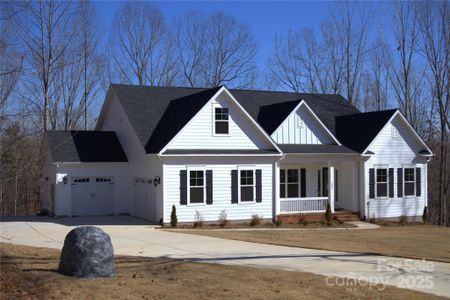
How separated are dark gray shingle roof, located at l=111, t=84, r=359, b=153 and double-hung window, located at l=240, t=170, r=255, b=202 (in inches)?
128

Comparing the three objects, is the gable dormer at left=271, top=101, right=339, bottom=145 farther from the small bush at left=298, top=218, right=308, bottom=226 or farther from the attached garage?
the attached garage

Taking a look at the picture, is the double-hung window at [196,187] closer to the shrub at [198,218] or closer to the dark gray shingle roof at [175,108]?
the shrub at [198,218]

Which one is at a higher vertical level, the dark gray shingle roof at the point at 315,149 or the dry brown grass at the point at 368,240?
the dark gray shingle roof at the point at 315,149

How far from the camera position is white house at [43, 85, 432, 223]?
25859 millimetres

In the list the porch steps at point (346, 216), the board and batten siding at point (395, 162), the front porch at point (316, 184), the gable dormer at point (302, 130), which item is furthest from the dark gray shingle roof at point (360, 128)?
the porch steps at point (346, 216)

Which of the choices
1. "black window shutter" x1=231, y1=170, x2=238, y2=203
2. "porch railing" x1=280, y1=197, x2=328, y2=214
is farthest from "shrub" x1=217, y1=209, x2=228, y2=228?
"porch railing" x1=280, y1=197, x2=328, y2=214

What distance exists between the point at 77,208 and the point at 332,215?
43.5ft

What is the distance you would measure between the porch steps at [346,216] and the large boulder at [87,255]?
19556 millimetres

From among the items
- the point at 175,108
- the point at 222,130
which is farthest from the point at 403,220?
the point at 175,108

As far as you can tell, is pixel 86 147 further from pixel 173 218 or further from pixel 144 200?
pixel 173 218

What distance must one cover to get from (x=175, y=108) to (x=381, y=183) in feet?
39.8

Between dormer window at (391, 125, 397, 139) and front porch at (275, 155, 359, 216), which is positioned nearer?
front porch at (275, 155, 359, 216)

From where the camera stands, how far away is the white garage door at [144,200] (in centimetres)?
2644

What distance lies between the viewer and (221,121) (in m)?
26.6
